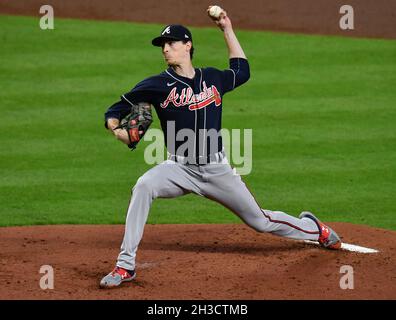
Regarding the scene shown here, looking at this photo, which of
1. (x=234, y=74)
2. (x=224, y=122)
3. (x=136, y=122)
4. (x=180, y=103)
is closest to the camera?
(x=136, y=122)

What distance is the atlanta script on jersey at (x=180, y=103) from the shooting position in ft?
20.1

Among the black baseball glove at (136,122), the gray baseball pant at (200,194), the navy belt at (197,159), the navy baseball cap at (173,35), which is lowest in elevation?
the gray baseball pant at (200,194)

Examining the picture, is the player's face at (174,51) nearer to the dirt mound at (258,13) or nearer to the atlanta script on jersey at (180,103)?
the atlanta script on jersey at (180,103)

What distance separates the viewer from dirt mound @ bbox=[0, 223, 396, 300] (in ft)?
18.8

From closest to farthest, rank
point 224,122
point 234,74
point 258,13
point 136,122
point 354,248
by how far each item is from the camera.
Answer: point 136,122
point 234,74
point 354,248
point 224,122
point 258,13

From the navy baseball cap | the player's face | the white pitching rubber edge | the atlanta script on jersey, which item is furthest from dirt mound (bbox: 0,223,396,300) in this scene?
the navy baseball cap

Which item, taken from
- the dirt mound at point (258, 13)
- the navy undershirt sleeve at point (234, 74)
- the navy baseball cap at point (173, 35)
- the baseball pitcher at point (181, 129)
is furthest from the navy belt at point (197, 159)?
the dirt mound at point (258, 13)

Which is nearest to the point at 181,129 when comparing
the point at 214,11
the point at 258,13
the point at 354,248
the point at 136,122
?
the point at 136,122

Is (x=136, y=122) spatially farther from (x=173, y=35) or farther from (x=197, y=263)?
(x=197, y=263)

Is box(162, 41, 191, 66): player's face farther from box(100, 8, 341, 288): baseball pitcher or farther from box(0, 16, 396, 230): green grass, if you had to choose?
box(0, 16, 396, 230): green grass

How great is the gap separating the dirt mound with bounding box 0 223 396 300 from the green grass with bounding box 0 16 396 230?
1.86 ft

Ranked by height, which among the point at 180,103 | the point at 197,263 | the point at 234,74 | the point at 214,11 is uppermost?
the point at 214,11

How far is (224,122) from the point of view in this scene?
10188 mm

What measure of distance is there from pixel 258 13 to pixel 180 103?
23.6ft
